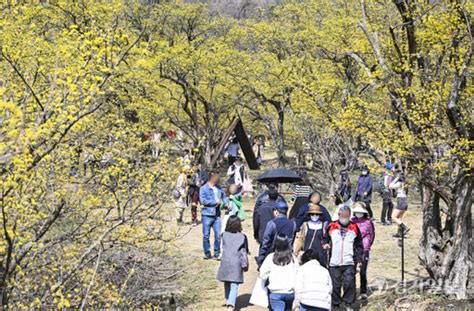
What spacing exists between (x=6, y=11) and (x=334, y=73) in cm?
1346

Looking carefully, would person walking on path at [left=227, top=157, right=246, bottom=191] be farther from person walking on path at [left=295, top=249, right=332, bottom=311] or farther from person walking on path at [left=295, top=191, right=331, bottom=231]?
person walking on path at [left=295, top=249, right=332, bottom=311]

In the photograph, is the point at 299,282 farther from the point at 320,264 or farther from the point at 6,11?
the point at 6,11

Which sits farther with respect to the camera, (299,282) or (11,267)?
(299,282)

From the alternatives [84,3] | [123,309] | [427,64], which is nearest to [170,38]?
[84,3]

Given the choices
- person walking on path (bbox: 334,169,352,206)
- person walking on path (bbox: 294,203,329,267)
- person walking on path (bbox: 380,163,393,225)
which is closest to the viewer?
person walking on path (bbox: 294,203,329,267)

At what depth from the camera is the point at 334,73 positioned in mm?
23844

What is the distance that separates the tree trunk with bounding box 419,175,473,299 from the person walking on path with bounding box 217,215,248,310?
3.17 m

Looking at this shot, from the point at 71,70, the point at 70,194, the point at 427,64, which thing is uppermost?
the point at 427,64

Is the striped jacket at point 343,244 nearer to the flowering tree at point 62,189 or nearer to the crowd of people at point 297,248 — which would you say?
the crowd of people at point 297,248

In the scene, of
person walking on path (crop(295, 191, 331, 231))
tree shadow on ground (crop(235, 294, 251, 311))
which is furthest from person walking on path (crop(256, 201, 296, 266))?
tree shadow on ground (crop(235, 294, 251, 311))

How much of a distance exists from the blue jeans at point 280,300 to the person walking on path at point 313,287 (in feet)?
0.74

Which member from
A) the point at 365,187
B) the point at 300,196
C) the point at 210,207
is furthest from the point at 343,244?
the point at 365,187

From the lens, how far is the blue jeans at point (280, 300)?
6.76 meters

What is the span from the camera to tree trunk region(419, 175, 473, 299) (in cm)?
859
